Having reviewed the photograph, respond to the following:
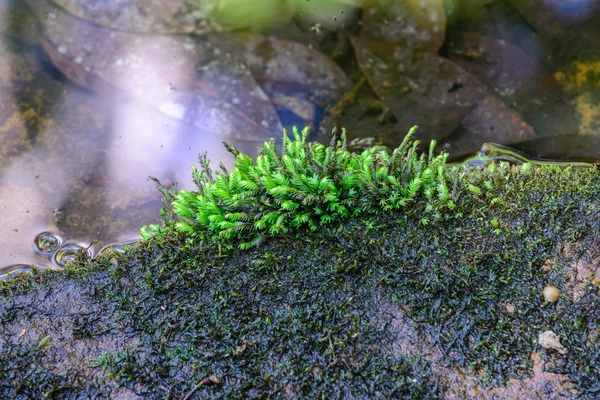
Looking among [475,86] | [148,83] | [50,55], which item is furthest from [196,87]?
[475,86]

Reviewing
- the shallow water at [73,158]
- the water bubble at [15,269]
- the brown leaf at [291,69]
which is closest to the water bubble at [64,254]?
the shallow water at [73,158]

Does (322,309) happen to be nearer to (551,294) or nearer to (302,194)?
(302,194)

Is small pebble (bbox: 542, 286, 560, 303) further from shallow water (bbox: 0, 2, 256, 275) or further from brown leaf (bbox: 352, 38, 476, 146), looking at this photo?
shallow water (bbox: 0, 2, 256, 275)

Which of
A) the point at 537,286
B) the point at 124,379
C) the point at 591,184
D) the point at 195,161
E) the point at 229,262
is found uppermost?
the point at 591,184

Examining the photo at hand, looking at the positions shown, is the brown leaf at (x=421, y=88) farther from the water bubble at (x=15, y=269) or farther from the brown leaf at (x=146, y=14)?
the water bubble at (x=15, y=269)

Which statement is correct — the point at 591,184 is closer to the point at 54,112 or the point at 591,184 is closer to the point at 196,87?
the point at 196,87

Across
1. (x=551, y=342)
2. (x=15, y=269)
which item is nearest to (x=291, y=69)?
(x=15, y=269)

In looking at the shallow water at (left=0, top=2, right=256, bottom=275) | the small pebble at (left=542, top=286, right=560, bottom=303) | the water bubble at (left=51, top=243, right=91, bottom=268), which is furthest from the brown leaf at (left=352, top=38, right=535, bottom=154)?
the water bubble at (left=51, top=243, right=91, bottom=268)
